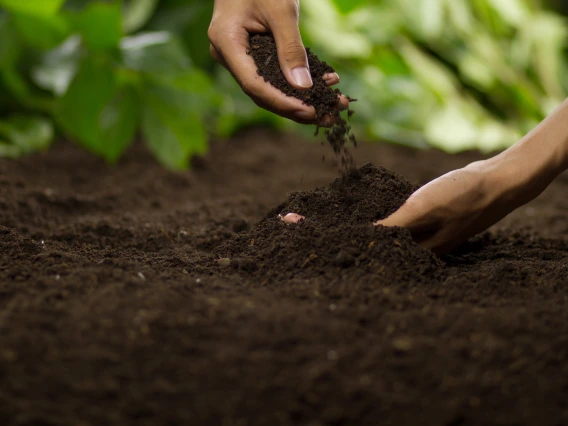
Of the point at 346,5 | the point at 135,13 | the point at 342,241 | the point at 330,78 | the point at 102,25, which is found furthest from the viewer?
the point at 346,5

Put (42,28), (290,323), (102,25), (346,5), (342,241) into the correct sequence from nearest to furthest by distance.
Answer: (290,323) → (342,241) → (102,25) → (42,28) → (346,5)

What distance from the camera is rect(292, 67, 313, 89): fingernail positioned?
1226 millimetres

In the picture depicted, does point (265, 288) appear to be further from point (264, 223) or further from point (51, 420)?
point (51, 420)

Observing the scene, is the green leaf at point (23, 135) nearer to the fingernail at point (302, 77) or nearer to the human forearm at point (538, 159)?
the fingernail at point (302, 77)

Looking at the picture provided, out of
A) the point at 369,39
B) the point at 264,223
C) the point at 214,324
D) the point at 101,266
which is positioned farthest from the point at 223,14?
the point at 369,39

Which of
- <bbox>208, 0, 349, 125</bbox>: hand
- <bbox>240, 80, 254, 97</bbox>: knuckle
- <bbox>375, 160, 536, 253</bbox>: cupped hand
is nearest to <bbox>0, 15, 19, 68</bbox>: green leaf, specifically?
<bbox>208, 0, 349, 125</bbox>: hand

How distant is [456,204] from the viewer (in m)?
1.21

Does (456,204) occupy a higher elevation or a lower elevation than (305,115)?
lower

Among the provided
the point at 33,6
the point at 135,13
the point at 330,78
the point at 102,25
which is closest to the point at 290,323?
the point at 330,78

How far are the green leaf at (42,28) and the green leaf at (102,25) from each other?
0.41ft

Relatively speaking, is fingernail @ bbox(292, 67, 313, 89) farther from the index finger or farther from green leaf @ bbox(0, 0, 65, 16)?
green leaf @ bbox(0, 0, 65, 16)

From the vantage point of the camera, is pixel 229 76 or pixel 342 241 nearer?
pixel 342 241

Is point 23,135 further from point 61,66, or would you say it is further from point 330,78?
point 330,78

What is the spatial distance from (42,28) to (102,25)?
30cm
